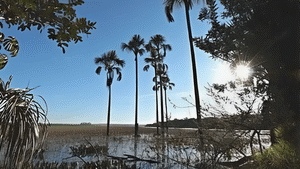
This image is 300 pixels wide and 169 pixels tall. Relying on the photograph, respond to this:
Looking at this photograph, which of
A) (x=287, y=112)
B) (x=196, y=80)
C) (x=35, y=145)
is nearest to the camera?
(x=35, y=145)

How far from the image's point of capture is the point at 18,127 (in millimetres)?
2455

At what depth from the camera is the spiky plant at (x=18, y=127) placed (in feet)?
7.63

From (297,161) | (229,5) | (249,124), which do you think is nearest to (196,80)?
(229,5)

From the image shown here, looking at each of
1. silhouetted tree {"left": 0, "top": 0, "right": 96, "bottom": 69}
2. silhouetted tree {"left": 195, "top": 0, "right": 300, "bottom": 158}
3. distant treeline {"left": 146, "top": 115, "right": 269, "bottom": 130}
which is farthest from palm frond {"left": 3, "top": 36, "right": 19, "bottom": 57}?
silhouetted tree {"left": 195, "top": 0, "right": 300, "bottom": 158}

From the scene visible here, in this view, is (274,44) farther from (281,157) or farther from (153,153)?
(153,153)

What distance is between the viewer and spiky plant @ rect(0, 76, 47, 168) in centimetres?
233

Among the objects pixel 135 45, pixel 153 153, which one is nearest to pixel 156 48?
pixel 135 45

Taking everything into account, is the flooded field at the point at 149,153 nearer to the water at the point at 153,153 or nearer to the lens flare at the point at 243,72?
the water at the point at 153,153

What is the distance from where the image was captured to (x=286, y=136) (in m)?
5.77

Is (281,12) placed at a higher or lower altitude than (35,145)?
higher

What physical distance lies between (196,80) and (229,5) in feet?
19.7

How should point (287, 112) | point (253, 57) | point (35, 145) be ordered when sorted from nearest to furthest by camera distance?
point (35, 145) → point (287, 112) → point (253, 57)

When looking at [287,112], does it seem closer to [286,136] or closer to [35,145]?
[286,136]

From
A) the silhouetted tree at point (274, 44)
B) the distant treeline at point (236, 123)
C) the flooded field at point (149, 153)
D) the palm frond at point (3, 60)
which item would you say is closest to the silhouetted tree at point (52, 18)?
the palm frond at point (3, 60)
